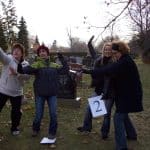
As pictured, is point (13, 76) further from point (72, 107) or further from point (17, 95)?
point (72, 107)

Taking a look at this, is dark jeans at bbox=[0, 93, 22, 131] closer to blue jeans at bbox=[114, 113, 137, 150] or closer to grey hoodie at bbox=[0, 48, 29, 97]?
grey hoodie at bbox=[0, 48, 29, 97]

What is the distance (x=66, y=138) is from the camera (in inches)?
365

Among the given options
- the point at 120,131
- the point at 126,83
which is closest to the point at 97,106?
the point at 120,131

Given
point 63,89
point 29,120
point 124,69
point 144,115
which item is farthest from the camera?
point 63,89

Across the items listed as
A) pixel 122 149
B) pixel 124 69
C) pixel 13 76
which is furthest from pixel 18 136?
pixel 124 69

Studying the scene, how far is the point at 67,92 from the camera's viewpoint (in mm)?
13375

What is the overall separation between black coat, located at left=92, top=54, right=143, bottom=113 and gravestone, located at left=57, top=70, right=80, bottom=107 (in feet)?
17.7

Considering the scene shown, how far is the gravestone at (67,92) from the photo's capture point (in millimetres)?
13133

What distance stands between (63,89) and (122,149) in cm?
557

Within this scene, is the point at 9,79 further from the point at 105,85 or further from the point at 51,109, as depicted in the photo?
the point at 105,85

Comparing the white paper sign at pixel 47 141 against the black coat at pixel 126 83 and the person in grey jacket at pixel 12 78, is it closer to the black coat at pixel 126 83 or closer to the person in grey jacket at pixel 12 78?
the person in grey jacket at pixel 12 78

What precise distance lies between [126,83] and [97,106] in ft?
3.54

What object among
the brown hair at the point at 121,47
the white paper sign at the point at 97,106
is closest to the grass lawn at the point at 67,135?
the white paper sign at the point at 97,106

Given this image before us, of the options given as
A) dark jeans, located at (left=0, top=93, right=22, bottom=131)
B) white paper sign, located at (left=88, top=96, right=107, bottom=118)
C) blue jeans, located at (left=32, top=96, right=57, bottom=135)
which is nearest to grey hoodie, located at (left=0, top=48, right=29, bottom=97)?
dark jeans, located at (left=0, top=93, right=22, bottom=131)
